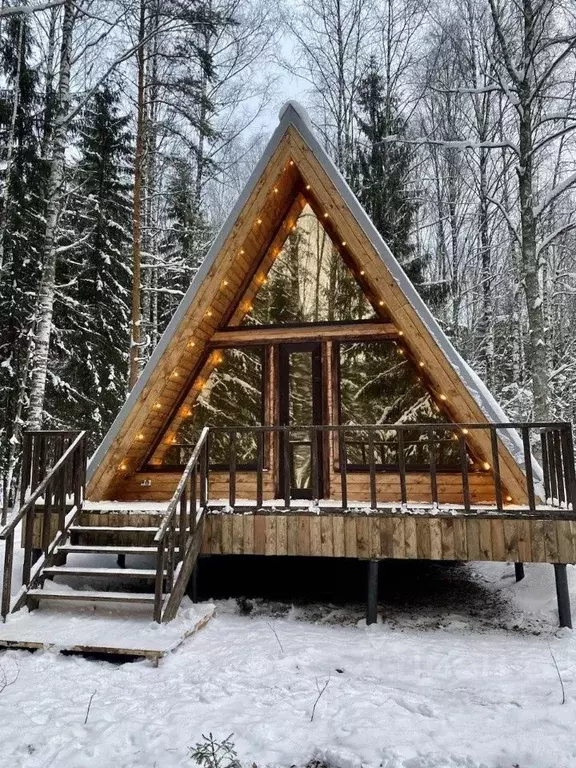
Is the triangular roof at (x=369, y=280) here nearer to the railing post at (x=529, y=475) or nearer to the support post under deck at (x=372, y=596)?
the railing post at (x=529, y=475)

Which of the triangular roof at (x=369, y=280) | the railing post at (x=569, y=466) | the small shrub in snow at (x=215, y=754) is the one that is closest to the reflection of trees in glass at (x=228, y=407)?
the triangular roof at (x=369, y=280)

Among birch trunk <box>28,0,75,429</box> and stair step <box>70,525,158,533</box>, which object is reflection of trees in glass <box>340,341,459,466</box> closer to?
stair step <box>70,525,158,533</box>

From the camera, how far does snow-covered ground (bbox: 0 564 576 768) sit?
282cm

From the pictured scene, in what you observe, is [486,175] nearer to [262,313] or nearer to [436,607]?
[262,313]

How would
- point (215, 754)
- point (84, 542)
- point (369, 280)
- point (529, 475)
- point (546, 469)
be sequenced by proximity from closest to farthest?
point (215, 754)
point (529, 475)
point (84, 542)
point (546, 469)
point (369, 280)

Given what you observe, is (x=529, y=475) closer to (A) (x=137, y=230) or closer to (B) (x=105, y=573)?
(B) (x=105, y=573)

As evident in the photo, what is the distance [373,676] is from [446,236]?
1675 cm

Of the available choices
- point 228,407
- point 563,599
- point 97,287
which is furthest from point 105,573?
point 97,287

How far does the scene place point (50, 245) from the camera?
34.1 ft

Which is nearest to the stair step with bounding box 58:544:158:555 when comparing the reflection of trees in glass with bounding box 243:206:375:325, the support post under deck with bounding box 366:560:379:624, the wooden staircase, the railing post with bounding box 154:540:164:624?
the wooden staircase

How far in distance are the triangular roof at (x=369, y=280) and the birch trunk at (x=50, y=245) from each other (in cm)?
366

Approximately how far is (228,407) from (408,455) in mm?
2787

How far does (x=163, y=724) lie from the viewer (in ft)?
10.1

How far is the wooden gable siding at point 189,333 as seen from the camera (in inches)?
261
